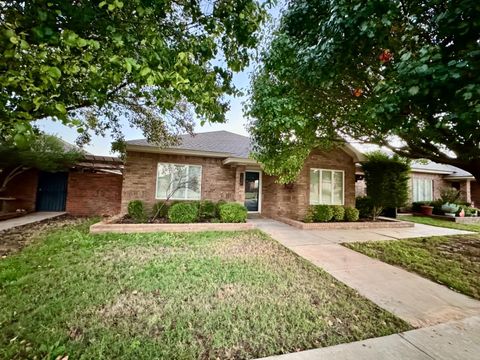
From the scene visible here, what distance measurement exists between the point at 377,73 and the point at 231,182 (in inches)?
292

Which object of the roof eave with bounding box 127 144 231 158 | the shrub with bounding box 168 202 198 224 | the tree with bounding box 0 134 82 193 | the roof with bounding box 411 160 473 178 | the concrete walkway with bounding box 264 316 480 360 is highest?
the roof with bounding box 411 160 473 178

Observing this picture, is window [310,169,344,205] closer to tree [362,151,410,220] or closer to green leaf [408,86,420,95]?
tree [362,151,410,220]

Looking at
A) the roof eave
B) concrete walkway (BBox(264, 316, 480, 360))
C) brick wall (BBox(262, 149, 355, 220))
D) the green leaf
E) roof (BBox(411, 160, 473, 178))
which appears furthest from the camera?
roof (BBox(411, 160, 473, 178))

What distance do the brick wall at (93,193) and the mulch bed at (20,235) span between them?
232 cm

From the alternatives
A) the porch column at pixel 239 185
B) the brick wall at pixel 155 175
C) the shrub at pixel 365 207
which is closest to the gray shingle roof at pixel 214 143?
the brick wall at pixel 155 175

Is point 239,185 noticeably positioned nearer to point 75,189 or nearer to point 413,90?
point 413,90

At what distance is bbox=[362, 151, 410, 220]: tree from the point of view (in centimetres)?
1058

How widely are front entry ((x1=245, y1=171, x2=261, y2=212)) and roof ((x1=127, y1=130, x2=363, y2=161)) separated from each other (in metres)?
1.55

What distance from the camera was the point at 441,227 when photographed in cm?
1052

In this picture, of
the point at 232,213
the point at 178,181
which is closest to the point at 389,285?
the point at 232,213

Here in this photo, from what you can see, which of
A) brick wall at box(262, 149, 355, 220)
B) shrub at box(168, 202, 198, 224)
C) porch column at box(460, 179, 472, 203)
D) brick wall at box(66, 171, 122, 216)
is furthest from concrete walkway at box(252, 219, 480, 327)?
porch column at box(460, 179, 472, 203)

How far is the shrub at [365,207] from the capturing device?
11.5 m

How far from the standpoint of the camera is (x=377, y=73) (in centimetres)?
545

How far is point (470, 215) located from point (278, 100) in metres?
15.7
